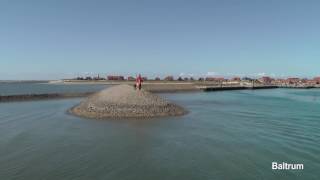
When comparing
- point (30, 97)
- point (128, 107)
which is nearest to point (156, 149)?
point (128, 107)

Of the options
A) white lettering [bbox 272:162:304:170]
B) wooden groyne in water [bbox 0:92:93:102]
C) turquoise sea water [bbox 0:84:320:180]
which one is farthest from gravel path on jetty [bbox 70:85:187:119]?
wooden groyne in water [bbox 0:92:93:102]

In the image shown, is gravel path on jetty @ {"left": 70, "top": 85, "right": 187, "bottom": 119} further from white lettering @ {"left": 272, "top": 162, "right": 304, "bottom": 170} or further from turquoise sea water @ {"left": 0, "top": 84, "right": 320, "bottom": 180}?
white lettering @ {"left": 272, "top": 162, "right": 304, "bottom": 170}

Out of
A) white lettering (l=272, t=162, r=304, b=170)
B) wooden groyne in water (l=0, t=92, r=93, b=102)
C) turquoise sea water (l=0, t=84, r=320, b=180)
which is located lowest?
white lettering (l=272, t=162, r=304, b=170)

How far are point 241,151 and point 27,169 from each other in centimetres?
1067

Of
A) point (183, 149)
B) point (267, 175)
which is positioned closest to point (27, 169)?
point (183, 149)

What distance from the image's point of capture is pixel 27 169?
13.7 m

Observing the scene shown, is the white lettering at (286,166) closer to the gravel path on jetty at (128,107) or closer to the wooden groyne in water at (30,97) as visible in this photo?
the gravel path on jetty at (128,107)

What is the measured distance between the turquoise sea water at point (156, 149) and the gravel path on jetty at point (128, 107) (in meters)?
3.29

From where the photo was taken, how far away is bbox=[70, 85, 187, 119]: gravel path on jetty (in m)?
30.5

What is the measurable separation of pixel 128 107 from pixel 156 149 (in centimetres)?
1426

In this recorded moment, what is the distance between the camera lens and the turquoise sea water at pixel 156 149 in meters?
13.4

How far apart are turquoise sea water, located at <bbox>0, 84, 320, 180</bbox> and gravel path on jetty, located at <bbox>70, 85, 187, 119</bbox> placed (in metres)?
3.29

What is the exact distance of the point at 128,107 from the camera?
31.2 metres

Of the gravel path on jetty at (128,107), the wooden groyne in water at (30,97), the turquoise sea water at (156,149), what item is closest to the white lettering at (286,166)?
the turquoise sea water at (156,149)
